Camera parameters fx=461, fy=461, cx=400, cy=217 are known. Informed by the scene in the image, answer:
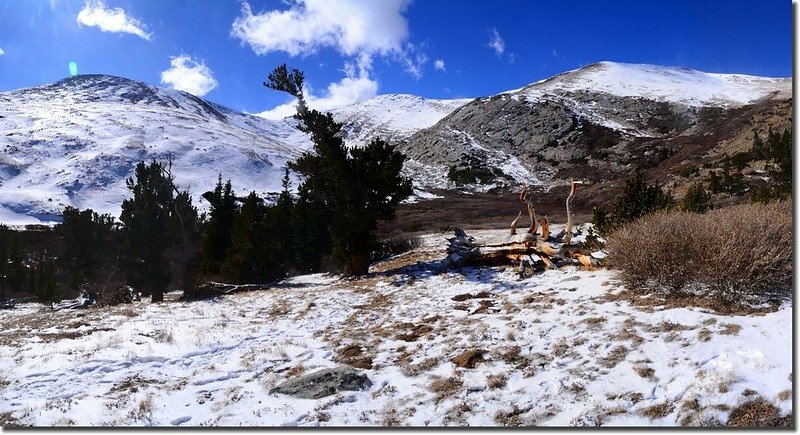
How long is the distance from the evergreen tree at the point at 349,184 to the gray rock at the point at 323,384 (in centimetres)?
1115

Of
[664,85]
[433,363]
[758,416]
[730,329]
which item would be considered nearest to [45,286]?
[433,363]

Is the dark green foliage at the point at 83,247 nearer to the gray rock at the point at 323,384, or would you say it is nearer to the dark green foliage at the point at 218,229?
the dark green foliage at the point at 218,229

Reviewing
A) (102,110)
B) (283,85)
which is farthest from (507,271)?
(102,110)

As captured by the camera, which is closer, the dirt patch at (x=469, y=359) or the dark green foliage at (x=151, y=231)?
the dirt patch at (x=469, y=359)

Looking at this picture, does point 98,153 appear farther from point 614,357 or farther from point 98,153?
point 614,357

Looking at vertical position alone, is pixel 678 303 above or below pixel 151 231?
below

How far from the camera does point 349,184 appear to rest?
1803cm

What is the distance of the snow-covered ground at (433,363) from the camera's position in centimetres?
529

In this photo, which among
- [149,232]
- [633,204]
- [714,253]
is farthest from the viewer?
[149,232]

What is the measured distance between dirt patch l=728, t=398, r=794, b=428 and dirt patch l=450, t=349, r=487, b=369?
3.23 metres

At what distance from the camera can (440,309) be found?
35.8ft

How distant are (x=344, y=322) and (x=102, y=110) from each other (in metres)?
153

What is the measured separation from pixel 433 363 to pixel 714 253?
4926mm

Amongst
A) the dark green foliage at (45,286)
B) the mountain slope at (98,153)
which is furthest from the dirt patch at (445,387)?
the mountain slope at (98,153)
